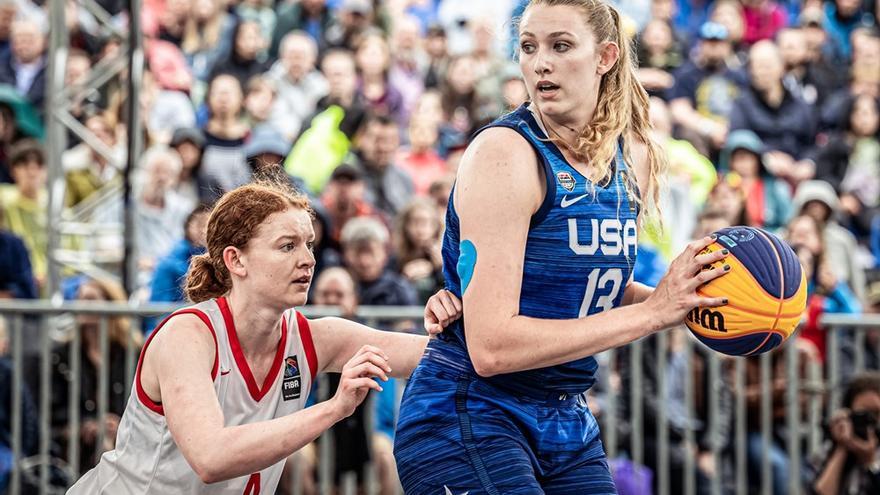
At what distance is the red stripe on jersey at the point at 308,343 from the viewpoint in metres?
4.36

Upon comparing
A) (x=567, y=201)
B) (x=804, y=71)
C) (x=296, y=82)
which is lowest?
(x=567, y=201)

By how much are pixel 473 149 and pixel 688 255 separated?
0.61m

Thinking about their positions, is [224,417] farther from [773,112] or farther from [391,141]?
[773,112]

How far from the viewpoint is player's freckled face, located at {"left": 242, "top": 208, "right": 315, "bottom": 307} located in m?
4.19

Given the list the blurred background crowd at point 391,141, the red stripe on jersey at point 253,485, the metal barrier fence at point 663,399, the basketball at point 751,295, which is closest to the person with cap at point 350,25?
the blurred background crowd at point 391,141

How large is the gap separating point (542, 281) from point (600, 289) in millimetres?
180

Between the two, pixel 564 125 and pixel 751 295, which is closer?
pixel 751 295

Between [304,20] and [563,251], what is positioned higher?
[304,20]

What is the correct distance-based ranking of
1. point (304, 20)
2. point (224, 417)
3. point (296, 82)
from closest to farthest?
1. point (224, 417)
2. point (296, 82)
3. point (304, 20)

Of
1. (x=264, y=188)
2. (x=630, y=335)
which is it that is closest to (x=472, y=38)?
(x=264, y=188)

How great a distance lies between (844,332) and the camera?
7.41 m

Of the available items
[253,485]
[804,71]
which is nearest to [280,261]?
[253,485]

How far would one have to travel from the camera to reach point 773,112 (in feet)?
40.5

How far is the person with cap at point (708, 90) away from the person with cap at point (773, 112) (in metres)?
0.17
